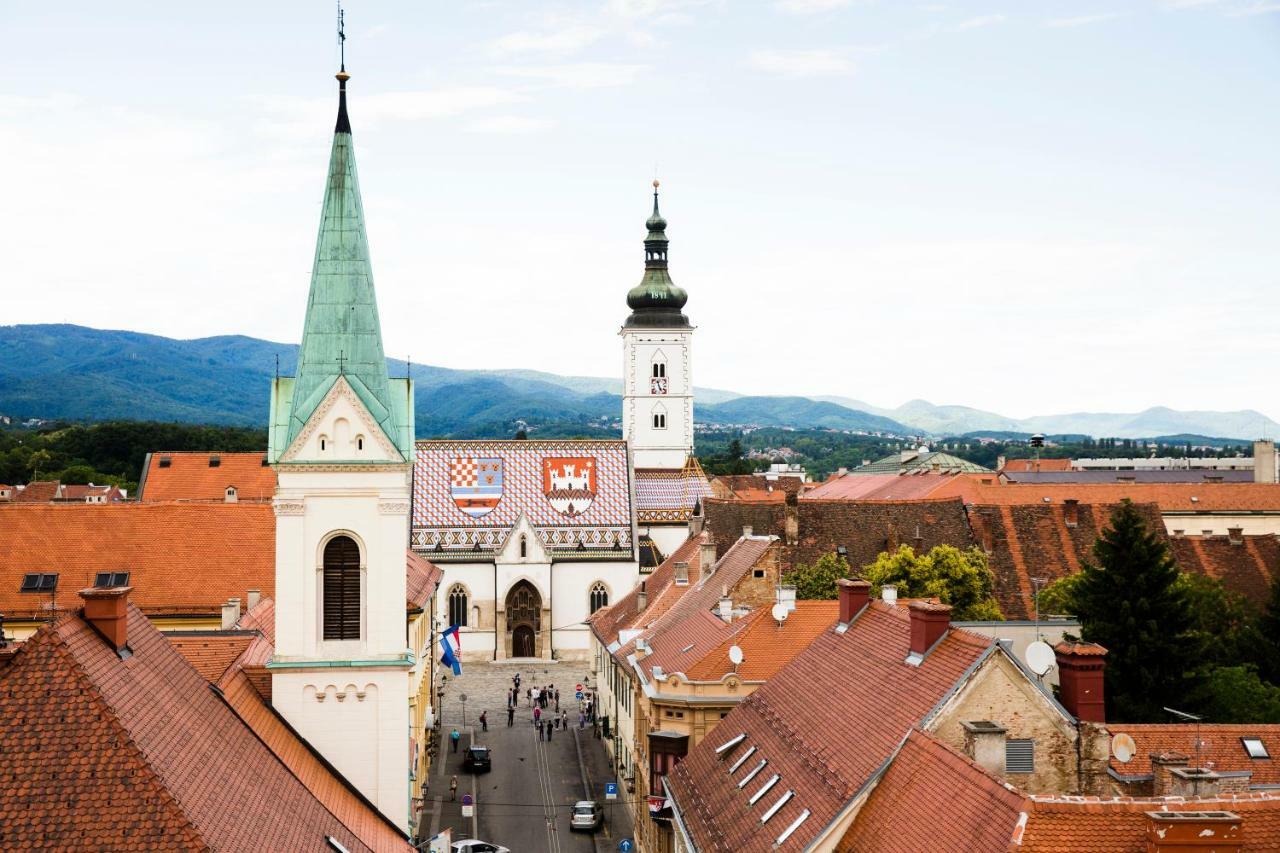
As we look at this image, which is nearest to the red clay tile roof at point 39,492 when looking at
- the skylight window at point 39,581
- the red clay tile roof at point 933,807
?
the skylight window at point 39,581

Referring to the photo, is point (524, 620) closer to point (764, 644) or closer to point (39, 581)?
point (39, 581)

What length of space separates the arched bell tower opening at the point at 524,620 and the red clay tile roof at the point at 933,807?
70584 millimetres

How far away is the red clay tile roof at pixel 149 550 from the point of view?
52.0 m

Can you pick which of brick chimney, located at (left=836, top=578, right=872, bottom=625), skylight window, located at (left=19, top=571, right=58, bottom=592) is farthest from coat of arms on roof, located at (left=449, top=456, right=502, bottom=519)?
brick chimney, located at (left=836, top=578, right=872, bottom=625)

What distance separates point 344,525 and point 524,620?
207ft

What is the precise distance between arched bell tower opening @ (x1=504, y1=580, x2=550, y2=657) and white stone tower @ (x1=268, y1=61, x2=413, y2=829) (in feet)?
202

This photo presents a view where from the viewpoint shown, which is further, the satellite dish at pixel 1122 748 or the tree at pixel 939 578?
the tree at pixel 939 578

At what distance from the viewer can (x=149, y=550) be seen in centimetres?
5431

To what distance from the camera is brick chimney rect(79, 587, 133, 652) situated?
21703 mm

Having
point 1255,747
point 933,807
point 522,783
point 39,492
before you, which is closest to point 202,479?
point 39,492

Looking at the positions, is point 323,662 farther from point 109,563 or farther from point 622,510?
point 622,510

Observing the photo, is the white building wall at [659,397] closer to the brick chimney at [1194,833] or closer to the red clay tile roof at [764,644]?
the red clay tile roof at [764,644]

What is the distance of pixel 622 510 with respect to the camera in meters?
96.3

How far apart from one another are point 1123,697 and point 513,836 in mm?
21498
